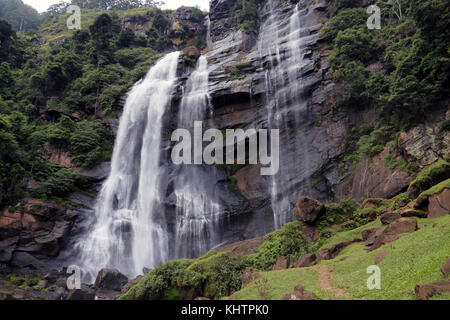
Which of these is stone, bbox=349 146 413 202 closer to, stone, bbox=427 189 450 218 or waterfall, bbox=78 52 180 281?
stone, bbox=427 189 450 218

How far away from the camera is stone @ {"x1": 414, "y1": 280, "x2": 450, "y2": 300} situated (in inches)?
211

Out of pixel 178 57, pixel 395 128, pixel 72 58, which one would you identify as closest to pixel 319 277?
pixel 395 128

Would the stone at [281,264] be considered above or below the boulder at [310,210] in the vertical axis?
below

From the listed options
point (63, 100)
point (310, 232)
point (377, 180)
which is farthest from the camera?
point (63, 100)

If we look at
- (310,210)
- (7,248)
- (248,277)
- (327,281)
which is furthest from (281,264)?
(7,248)

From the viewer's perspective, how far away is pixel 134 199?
24875 millimetres

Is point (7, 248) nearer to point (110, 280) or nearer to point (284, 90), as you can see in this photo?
point (110, 280)

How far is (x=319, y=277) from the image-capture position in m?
8.92

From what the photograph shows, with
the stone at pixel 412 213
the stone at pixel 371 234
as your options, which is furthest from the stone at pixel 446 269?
the stone at pixel 412 213

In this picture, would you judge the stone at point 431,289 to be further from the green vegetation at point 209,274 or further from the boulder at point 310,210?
the boulder at point 310,210

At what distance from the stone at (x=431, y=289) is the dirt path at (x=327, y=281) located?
1.79 metres

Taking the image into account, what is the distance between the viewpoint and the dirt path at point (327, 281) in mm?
7345

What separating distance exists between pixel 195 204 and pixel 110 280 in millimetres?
8322

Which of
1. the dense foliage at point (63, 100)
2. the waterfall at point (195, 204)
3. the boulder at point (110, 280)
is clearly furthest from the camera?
the dense foliage at point (63, 100)
